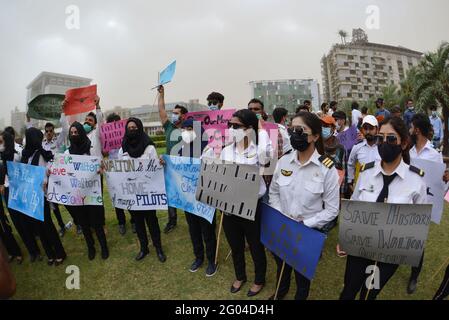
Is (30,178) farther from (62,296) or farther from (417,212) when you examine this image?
(417,212)

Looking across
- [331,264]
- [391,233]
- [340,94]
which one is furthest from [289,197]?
[340,94]

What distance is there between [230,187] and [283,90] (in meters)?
95.1

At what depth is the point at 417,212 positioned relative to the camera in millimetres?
2145

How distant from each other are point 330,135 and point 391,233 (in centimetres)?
241

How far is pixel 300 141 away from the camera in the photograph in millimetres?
2607

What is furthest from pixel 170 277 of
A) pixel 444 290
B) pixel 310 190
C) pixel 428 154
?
pixel 428 154

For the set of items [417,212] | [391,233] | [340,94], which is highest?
[340,94]

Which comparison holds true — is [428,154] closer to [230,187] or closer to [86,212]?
[230,187]

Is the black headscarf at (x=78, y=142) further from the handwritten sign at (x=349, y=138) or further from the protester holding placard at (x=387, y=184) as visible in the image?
the handwritten sign at (x=349, y=138)

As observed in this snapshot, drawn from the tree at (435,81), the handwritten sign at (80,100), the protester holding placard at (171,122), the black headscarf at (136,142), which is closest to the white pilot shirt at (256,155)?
the black headscarf at (136,142)

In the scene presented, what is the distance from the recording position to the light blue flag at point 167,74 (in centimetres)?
450

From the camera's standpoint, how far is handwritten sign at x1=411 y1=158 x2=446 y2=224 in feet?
10.4

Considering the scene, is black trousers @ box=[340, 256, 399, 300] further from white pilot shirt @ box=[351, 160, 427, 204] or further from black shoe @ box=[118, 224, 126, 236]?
black shoe @ box=[118, 224, 126, 236]

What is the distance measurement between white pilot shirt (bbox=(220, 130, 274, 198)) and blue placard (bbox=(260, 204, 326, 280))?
0.37m
